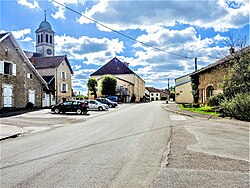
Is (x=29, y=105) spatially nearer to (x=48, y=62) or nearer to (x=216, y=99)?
(x=48, y=62)

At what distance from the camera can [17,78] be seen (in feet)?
102

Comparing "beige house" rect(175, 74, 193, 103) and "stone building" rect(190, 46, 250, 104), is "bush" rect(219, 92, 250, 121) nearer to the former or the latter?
"stone building" rect(190, 46, 250, 104)

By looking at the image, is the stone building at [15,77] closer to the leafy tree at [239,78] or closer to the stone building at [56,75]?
the stone building at [56,75]

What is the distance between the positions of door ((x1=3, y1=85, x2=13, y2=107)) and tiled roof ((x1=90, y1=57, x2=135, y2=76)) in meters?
50.7

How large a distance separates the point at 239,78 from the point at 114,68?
5936 centimetres

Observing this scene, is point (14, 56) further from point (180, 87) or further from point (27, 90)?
point (180, 87)

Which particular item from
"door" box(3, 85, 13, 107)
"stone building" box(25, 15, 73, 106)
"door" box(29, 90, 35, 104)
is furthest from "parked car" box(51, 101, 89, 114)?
"stone building" box(25, 15, 73, 106)

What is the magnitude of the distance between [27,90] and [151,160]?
28969 millimetres

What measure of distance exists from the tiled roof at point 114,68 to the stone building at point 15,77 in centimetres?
4512

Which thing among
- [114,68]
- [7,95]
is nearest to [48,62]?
[7,95]

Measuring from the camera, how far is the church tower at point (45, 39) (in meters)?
79.7

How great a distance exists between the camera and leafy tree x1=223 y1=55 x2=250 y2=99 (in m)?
22.1

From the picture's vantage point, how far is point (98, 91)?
229 feet

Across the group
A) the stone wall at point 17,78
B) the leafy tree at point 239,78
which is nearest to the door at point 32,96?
the stone wall at point 17,78
